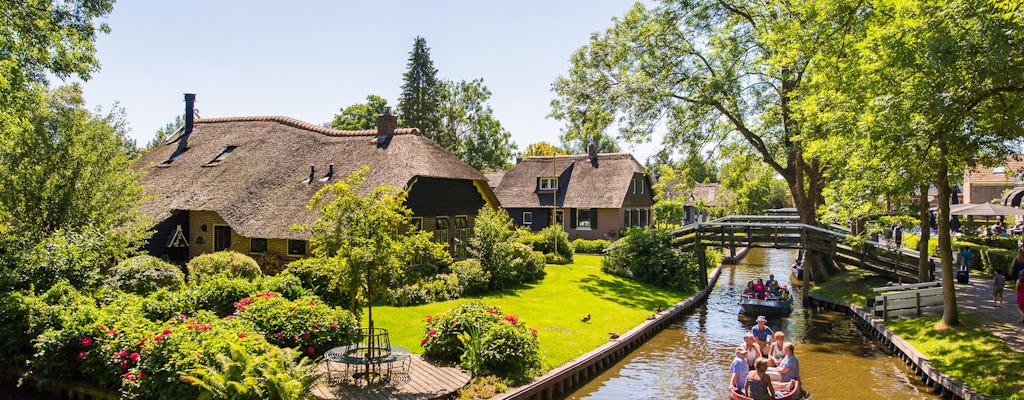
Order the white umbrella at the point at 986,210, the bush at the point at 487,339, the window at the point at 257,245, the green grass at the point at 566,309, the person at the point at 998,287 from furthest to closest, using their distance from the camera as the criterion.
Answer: the white umbrella at the point at 986,210, the window at the point at 257,245, the person at the point at 998,287, the green grass at the point at 566,309, the bush at the point at 487,339

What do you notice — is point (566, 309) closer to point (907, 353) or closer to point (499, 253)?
point (499, 253)

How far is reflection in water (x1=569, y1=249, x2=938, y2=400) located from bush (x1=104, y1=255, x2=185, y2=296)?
1177 centimetres

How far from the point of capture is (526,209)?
157 feet

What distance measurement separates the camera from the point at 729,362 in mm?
18109

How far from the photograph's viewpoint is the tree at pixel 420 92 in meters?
55.3

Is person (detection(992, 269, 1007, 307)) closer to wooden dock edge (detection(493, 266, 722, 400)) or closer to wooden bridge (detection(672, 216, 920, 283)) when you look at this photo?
wooden bridge (detection(672, 216, 920, 283))

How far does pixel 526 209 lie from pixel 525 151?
160 ft

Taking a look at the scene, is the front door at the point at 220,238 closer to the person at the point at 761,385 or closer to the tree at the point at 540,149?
the person at the point at 761,385

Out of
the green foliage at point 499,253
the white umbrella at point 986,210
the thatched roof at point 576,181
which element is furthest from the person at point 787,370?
the thatched roof at point 576,181

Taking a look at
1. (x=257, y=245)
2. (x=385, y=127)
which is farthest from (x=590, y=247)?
(x=257, y=245)

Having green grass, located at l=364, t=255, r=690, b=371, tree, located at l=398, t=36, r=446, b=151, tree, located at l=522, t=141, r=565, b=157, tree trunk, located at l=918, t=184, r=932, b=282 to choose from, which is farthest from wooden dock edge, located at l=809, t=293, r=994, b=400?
tree, located at l=522, t=141, r=565, b=157

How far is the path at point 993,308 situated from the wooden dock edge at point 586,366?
9.40 metres

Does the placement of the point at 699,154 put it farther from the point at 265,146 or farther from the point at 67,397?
the point at 67,397

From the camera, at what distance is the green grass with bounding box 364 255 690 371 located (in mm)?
16938
